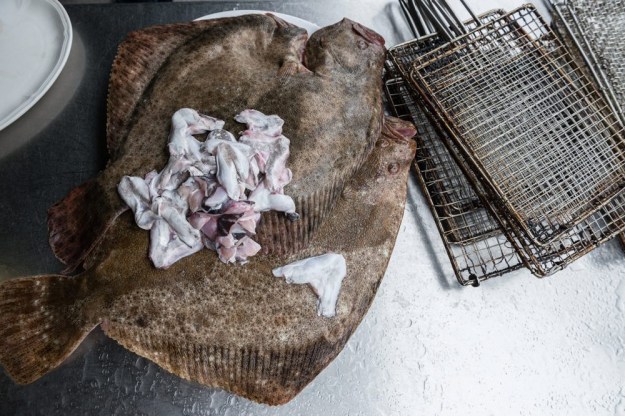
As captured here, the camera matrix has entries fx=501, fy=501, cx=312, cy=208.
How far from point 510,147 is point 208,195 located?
1.36 m

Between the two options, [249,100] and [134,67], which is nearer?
[249,100]

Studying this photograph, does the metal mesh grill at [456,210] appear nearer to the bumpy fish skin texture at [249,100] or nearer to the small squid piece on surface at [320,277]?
the bumpy fish skin texture at [249,100]

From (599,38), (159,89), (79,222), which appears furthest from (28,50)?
(599,38)

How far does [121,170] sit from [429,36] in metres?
1.69

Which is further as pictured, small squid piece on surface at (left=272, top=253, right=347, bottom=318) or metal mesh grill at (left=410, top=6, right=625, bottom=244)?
metal mesh grill at (left=410, top=6, right=625, bottom=244)

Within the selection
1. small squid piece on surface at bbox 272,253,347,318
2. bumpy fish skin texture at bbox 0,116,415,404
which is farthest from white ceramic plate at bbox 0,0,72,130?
small squid piece on surface at bbox 272,253,347,318

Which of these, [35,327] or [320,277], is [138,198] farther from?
[320,277]

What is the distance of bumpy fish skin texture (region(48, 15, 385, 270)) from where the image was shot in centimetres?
198

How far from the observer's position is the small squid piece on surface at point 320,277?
76.4 inches

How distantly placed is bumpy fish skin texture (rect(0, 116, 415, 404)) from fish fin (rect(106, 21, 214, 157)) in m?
0.48

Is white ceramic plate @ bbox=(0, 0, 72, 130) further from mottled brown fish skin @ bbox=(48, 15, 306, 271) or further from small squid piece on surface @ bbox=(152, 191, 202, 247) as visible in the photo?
small squid piece on surface @ bbox=(152, 191, 202, 247)

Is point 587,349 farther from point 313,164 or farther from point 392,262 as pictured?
point 313,164

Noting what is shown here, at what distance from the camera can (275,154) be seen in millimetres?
1950

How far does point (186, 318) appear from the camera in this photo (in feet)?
6.09
